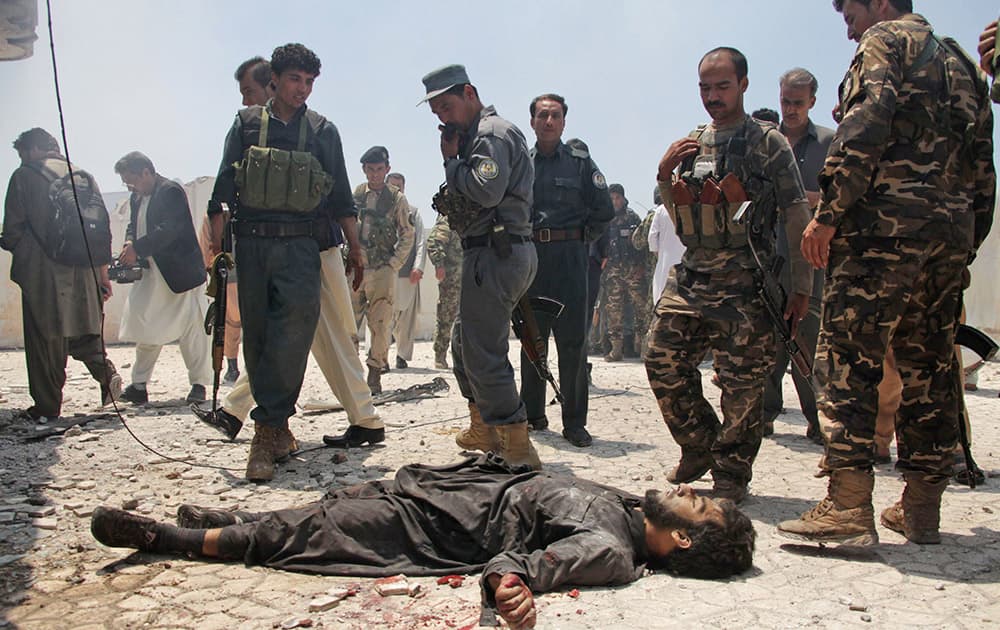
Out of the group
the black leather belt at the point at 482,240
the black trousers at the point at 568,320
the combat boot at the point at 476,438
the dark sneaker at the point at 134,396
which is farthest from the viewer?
the dark sneaker at the point at 134,396

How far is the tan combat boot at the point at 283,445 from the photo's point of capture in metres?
4.70

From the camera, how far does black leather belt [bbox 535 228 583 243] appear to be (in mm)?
5770

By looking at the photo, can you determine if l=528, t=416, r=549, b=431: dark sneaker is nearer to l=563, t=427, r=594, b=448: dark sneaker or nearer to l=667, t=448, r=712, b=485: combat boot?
l=563, t=427, r=594, b=448: dark sneaker

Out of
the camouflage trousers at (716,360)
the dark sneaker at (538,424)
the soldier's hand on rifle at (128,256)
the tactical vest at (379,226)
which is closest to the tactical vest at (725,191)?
the camouflage trousers at (716,360)

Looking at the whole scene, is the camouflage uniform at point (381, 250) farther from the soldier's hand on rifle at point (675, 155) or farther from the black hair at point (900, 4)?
the black hair at point (900, 4)

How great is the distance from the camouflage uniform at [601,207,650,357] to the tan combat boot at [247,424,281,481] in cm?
785

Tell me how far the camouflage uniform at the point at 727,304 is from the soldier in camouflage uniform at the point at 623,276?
795 cm

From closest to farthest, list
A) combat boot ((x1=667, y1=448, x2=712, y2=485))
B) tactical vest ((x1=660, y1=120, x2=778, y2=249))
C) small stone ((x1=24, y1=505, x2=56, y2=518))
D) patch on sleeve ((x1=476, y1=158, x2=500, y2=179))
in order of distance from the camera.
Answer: small stone ((x1=24, y1=505, x2=56, y2=518)) < tactical vest ((x1=660, y1=120, x2=778, y2=249)) < combat boot ((x1=667, y1=448, x2=712, y2=485)) < patch on sleeve ((x1=476, y1=158, x2=500, y2=179))

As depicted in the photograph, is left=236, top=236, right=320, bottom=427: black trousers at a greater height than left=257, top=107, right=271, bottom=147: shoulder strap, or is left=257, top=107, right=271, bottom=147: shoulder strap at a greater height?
left=257, top=107, right=271, bottom=147: shoulder strap

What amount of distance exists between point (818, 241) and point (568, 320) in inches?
102

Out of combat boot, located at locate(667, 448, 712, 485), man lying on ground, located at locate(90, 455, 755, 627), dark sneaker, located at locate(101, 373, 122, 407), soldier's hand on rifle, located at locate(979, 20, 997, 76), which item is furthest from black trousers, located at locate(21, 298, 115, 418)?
soldier's hand on rifle, located at locate(979, 20, 997, 76)

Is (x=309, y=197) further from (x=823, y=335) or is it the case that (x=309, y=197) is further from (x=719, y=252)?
(x=823, y=335)

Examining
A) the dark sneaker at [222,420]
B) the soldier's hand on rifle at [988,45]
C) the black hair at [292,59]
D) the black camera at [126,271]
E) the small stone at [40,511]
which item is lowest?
the small stone at [40,511]

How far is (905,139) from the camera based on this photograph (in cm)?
319
